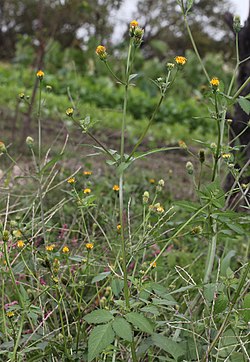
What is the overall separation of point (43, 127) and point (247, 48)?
6.61ft

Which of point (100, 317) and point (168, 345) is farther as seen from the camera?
point (168, 345)

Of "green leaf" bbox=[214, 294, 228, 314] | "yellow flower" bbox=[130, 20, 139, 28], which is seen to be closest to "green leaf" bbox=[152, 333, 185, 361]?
"green leaf" bbox=[214, 294, 228, 314]

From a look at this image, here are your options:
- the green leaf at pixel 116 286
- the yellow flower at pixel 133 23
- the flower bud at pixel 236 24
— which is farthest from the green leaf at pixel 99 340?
the flower bud at pixel 236 24

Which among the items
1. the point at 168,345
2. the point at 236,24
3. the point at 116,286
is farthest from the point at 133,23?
the point at 168,345

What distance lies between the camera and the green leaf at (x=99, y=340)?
0.95m

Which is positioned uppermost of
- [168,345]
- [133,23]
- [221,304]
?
[133,23]

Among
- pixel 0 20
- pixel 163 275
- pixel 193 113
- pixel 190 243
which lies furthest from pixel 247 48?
pixel 0 20

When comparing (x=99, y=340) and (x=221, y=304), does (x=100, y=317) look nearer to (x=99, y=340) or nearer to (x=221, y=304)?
(x=99, y=340)

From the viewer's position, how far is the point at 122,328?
961mm

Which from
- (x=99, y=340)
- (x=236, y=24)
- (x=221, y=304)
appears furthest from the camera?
(x=236, y=24)

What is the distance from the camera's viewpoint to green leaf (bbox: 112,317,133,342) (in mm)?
945

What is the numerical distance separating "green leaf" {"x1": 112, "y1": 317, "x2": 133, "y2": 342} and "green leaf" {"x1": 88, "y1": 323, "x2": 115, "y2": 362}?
0.01m

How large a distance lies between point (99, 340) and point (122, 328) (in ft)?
0.14

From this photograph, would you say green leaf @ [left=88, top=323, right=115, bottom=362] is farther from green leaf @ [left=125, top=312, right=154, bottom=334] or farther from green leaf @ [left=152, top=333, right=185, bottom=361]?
green leaf @ [left=152, top=333, right=185, bottom=361]
